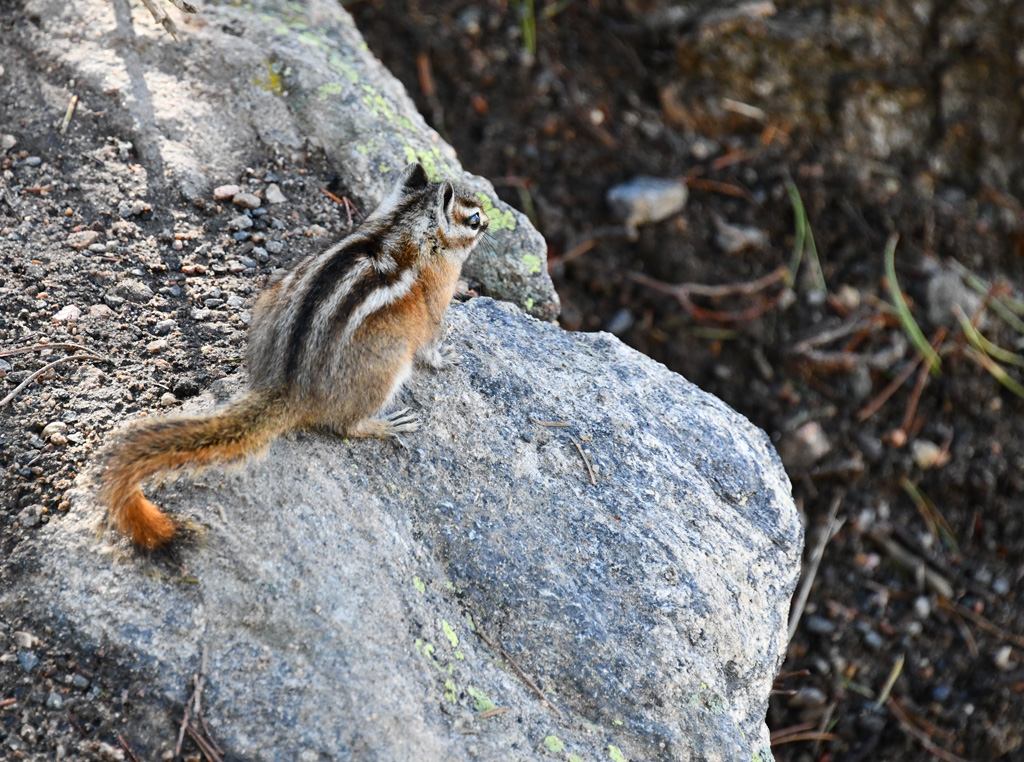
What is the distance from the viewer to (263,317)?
3.58 meters

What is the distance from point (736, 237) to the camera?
258 inches

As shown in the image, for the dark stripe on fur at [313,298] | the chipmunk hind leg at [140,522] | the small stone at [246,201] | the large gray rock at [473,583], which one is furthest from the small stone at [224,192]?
the chipmunk hind leg at [140,522]

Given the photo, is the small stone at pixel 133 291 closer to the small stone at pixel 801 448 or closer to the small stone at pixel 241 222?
the small stone at pixel 241 222

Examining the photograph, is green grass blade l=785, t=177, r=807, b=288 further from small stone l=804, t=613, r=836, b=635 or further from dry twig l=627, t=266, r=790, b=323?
small stone l=804, t=613, r=836, b=635

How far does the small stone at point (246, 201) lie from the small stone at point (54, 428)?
1429mm

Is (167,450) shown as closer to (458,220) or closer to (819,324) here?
(458,220)

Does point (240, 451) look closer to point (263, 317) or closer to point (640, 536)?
point (263, 317)

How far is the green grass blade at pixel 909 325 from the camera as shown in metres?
6.30

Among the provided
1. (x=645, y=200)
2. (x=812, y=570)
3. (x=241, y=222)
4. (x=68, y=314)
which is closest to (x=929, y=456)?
(x=812, y=570)

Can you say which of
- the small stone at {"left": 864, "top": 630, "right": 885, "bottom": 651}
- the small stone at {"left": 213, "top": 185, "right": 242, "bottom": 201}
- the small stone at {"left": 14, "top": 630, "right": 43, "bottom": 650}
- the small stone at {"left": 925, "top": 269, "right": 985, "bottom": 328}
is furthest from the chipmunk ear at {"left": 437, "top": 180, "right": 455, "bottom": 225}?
the small stone at {"left": 925, "top": 269, "right": 985, "bottom": 328}

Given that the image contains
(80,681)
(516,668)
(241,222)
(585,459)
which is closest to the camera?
(80,681)

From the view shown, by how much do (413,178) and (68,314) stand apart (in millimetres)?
1532

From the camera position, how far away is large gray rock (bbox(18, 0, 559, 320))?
4441 millimetres

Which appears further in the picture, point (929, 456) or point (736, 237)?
point (736, 237)
